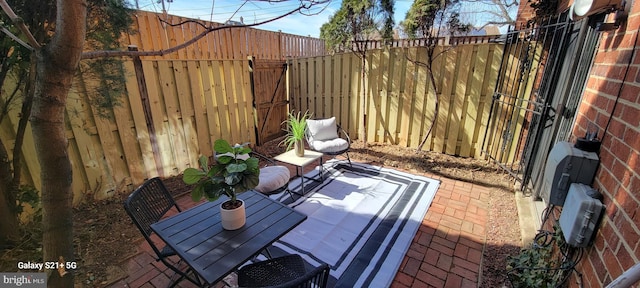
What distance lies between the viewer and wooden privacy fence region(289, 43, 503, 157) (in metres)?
3.65

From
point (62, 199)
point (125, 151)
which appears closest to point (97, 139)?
point (125, 151)

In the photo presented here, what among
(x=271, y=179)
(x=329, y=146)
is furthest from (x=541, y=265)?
(x=329, y=146)

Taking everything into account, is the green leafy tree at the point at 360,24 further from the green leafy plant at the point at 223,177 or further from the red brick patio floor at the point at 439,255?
the green leafy plant at the point at 223,177

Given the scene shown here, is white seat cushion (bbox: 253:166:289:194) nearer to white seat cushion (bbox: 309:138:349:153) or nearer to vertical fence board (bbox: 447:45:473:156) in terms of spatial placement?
white seat cushion (bbox: 309:138:349:153)

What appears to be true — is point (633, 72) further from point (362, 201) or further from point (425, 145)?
point (425, 145)

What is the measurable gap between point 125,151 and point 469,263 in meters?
3.78

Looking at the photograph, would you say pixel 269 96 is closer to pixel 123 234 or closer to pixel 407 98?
pixel 407 98

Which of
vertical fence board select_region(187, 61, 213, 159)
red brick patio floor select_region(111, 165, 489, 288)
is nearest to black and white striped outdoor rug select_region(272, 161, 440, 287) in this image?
red brick patio floor select_region(111, 165, 489, 288)

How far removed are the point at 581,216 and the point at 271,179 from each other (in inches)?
90.4

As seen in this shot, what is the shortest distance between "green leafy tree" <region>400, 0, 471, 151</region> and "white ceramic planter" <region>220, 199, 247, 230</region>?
337cm

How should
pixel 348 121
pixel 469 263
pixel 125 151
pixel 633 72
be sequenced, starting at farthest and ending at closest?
pixel 348 121 → pixel 125 151 → pixel 469 263 → pixel 633 72

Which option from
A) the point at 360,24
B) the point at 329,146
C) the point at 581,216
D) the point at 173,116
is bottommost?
the point at 329,146

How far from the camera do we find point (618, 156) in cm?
107

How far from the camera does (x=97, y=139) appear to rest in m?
2.72
